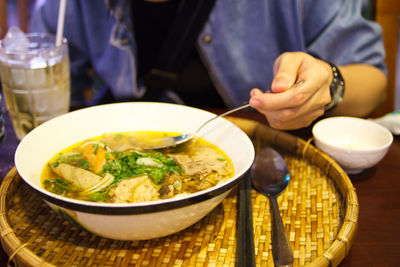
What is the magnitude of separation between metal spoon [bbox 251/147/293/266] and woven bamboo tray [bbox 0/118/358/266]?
0.03 meters

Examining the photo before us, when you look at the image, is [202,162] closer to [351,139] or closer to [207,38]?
[351,139]

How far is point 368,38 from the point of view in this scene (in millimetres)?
2203

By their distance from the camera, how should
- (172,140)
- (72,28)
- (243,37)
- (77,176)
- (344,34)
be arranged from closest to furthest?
(77,176)
(172,140)
(344,34)
(243,37)
(72,28)

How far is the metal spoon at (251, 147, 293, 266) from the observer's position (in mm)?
1048

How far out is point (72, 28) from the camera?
8.45 ft

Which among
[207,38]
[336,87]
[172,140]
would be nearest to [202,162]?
[172,140]

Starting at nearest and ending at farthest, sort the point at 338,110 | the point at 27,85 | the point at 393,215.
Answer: the point at 393,215
the point at 27,85
the point at 338,110

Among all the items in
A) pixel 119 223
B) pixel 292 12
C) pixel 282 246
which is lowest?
pixel 282 246

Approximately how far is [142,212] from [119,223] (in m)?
0.08

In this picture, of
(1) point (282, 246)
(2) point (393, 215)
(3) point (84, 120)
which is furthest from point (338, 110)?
(3) point (84, 120)

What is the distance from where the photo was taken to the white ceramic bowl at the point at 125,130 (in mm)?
916

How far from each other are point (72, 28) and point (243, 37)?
120 centimetres

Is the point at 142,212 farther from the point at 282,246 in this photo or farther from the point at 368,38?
the point at 368,38

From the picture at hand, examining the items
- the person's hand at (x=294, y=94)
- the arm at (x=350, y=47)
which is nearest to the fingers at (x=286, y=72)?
the person's hand at (x=294, y=94)
